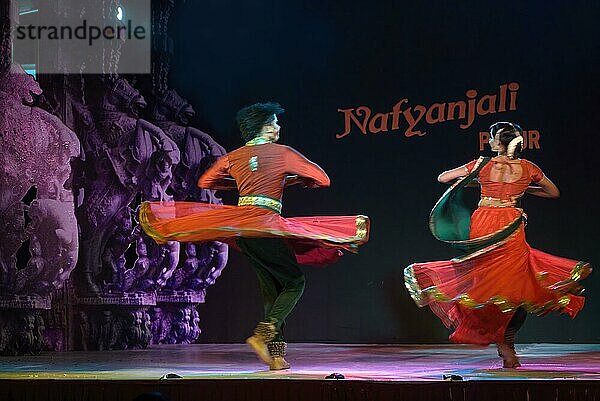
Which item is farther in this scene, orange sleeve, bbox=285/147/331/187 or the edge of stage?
orange sleeve, bbox=285/147/331/187

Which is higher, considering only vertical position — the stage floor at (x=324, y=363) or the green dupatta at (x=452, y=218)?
the green dupatta at (x=452, y=218)

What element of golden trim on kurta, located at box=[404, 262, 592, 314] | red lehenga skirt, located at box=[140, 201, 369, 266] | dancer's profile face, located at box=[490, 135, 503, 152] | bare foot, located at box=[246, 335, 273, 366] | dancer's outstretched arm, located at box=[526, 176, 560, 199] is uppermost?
dancer's profile face, located at box=[490, 135, 503, 152]

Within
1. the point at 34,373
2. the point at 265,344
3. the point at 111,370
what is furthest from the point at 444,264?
the point at 34,373

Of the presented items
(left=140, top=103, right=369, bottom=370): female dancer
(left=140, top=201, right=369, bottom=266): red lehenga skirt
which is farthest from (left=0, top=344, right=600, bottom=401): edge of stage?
(left=140, top=201, right=369, bottom=266): red lehenga skirt

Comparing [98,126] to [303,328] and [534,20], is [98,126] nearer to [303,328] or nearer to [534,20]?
[303,328]

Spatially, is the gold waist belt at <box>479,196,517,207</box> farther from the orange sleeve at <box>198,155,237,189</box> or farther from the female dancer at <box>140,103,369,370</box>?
the orange sleeve at <box>198,155,237,189</box>

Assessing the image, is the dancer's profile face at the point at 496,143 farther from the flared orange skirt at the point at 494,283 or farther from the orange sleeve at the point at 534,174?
the flared orange skirt at the point at 494,283

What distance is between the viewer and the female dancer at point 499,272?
5.30 meters

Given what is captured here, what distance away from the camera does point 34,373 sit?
5180mm

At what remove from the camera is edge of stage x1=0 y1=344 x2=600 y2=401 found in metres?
4.49

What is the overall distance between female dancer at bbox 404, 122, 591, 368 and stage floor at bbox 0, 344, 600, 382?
259 mm

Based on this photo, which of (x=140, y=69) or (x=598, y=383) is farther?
(x=140, y=69)

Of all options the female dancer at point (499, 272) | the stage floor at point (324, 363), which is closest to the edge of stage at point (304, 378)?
the stage floor at point (324, 363)

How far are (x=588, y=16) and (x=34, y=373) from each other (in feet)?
15.6
